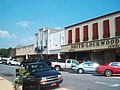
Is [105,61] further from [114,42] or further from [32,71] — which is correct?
[32,71]

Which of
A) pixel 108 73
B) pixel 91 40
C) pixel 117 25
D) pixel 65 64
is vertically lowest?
pixel 108 73

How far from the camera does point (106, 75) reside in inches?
883

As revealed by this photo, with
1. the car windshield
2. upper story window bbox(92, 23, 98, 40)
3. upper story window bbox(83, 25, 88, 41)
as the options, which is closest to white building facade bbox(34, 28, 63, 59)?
upper story window bbox(83, 25, 88, 41)

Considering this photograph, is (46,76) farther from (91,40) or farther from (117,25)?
(91,40)

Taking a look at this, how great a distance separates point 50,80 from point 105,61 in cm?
1942

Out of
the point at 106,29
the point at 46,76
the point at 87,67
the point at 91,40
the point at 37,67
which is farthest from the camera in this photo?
the point at 91,40

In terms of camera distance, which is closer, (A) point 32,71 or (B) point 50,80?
(B) point 50,80

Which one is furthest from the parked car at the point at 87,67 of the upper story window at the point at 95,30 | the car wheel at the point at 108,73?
the upper story window at the point at 95,30

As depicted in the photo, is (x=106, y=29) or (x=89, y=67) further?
(x=106, y=29)

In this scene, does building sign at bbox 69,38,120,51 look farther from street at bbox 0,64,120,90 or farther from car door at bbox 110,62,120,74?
street at bbox 0,64,120,90

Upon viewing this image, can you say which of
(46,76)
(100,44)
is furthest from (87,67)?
(46,76)

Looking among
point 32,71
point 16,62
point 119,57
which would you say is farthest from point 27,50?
point 32,71

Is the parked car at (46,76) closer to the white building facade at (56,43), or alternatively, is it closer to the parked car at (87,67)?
the parked car at (87,67)

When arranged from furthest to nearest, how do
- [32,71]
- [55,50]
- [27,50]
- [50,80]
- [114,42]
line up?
[27,50] < [55,50] < [114,42] < [32,71] < [50,80]
